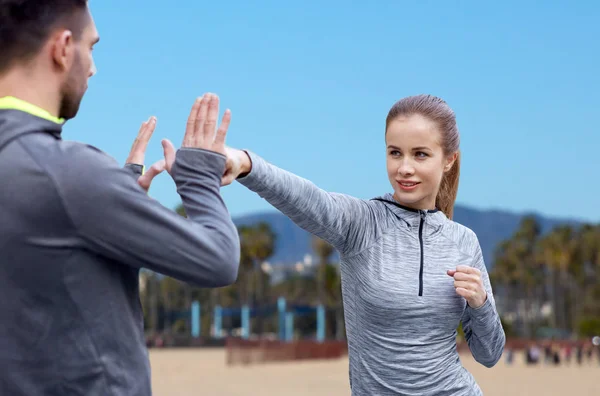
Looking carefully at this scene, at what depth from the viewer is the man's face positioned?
8.00ft

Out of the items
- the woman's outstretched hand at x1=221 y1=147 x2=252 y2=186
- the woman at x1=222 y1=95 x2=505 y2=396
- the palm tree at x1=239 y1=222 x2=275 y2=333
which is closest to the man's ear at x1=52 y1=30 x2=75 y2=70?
the woman's outstretched hand at x1=221 y1=147 x2=252 y2=186

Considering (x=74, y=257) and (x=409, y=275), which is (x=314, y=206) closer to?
(x=409, y=275)

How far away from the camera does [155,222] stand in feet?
7.65

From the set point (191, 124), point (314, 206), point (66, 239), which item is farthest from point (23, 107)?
point (314, 206)

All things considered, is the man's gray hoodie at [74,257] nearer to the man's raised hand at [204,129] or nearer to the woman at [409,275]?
the man's raised hand at [204,129]

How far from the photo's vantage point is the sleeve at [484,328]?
4.41m

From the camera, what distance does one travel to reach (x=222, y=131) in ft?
9.02

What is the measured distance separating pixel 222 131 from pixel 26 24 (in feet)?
2.03

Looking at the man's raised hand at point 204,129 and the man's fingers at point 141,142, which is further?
the man's fingers at point 141,142

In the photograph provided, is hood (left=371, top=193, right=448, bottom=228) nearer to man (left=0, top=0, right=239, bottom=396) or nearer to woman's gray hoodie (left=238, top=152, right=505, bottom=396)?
woman's gray hoodie (left=238, top=152, right=505, bottom=396)

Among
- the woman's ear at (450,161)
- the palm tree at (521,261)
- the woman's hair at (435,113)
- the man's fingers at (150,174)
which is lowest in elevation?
the man's fingers at (150,174)

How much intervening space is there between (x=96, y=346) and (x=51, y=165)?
0.43 meters

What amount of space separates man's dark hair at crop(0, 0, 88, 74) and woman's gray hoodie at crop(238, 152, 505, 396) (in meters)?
1.85

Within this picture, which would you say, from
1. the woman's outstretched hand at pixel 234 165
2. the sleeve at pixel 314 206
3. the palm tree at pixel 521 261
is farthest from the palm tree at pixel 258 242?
the woman's outstretched hand at pixel 234 165
